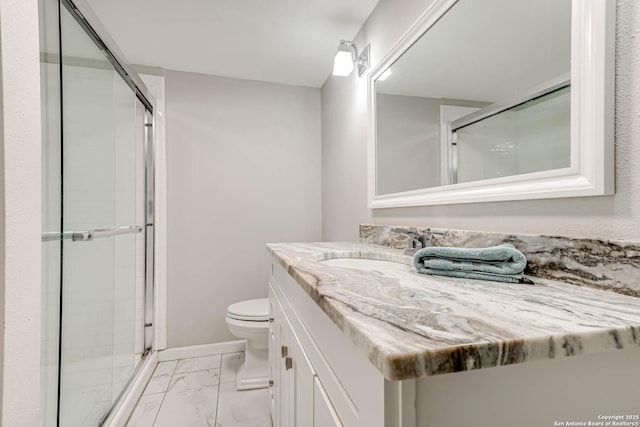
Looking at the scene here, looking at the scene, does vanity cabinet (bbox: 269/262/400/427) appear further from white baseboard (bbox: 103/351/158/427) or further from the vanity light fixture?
the vanity light fixture

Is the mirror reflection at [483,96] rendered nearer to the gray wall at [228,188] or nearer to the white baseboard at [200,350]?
the gray wall at [228,188]

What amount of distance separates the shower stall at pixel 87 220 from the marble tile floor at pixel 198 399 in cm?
16

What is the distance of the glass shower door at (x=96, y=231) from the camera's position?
1114mm

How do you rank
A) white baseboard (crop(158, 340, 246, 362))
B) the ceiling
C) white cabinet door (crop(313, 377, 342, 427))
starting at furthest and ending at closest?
white baseboard (crop(158, 340, 246, 362)), the ceiling, white cabinet door (crop(313, 377, 342, 427))

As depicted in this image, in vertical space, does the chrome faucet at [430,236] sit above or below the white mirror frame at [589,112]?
below

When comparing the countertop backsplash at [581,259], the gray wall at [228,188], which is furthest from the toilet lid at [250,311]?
the countertop backsplash at [581,259]

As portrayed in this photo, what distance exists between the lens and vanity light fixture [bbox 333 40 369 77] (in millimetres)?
1509

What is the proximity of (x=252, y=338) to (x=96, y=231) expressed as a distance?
99cm

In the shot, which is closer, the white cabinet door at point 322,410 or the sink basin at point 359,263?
the white cabinet door at point 322,410

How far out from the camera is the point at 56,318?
1.04m

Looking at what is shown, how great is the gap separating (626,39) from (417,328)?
698mm

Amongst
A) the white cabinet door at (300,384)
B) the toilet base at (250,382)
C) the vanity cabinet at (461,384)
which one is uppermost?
the vanity cabinet at (461,384)

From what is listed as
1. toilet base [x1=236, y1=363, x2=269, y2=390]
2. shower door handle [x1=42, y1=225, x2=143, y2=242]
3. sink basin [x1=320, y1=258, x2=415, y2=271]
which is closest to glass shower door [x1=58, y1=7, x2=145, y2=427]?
shower door handle [x1=42, y1=225, x2=143, y2=242]

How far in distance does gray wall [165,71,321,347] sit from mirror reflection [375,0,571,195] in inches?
43.5
